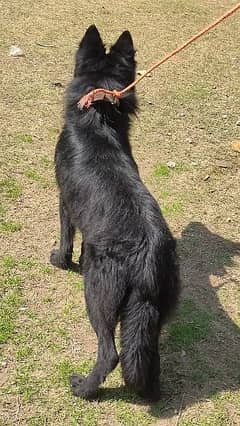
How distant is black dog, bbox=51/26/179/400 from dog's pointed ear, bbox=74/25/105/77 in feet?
0.06

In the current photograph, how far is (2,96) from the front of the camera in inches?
265

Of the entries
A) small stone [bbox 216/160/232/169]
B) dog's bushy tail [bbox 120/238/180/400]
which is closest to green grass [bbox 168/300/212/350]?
dog's bushy tail [bbox 120/238/180/400]

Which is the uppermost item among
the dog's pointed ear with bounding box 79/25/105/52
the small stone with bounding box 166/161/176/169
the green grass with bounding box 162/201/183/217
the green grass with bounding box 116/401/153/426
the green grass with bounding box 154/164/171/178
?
the dog's pointed ear with bounding box 79/25/105/52

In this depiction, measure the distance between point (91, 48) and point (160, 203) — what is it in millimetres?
1779

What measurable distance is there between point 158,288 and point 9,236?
1855 millimetres

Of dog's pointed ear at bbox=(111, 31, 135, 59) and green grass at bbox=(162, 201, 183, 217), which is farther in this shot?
green grass at bbox=(162, 201, 183, 217)

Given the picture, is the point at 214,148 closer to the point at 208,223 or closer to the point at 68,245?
the point at 208,223

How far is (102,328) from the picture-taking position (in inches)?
141

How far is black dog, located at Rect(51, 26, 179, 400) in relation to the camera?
344 centimetres

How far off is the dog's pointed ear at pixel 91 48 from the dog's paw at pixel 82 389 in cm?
219

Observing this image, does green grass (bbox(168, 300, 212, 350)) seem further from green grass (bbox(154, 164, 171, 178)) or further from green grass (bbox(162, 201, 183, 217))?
green grass (bbox(154, 164, 171, 178))

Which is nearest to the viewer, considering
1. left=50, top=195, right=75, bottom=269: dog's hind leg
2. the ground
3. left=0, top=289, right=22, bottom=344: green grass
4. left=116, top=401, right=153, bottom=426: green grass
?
left=116, top=401, right=153, bottom=426: green grass

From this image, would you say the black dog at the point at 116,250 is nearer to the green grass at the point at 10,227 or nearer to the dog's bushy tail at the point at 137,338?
the dog's bushy tail at the point at 137,338

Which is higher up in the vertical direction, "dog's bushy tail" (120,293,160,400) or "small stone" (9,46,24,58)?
"dog's bushy tail" (120,293,160,400)
